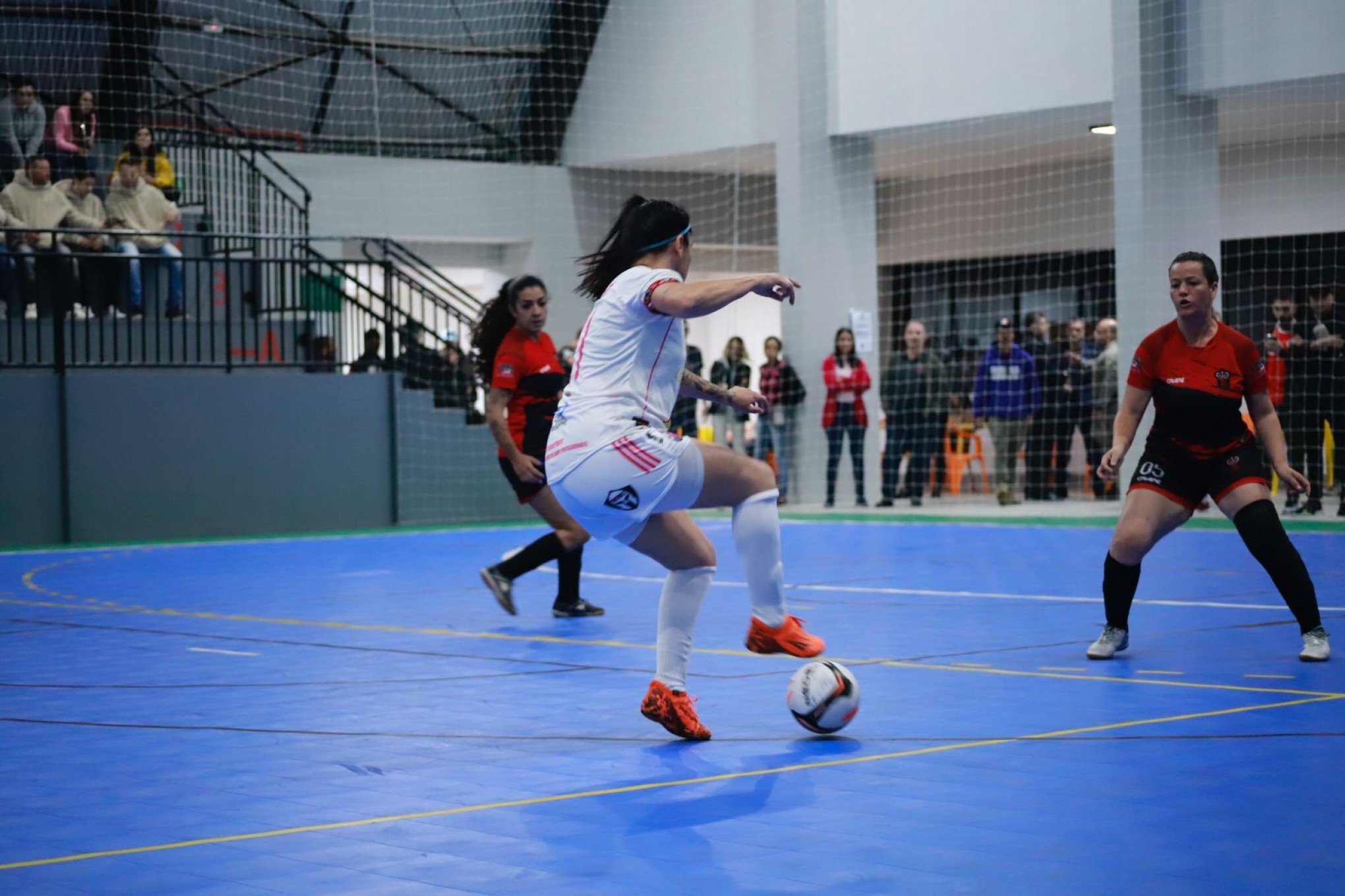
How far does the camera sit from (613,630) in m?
8.96

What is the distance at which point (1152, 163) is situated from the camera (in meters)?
17.3

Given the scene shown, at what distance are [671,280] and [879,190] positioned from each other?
21.0m

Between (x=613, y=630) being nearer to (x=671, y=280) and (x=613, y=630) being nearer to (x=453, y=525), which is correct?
(x=671, y=280)

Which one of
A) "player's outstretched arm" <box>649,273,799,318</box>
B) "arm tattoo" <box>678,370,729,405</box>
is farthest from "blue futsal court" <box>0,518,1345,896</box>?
"player's outstretched arm" <box>649,273,799,318</box>

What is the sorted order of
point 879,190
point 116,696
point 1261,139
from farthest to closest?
point 879,190 < point 1261,139 < point 116,696

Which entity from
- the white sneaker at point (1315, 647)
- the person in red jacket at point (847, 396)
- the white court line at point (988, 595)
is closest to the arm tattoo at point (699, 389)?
the white sneaker at point (1315, 647)

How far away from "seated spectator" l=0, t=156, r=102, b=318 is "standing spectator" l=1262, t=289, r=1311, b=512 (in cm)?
1177

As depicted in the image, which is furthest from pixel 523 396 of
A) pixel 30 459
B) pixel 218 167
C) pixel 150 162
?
pixel 218 167

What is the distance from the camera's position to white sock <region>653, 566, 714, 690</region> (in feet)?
18.6

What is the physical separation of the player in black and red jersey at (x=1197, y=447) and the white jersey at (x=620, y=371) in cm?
253

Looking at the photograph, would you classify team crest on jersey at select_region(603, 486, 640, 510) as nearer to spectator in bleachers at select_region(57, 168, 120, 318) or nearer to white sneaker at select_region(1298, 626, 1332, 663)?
white sneaker at select_region(1298, 626, 1332, 663)

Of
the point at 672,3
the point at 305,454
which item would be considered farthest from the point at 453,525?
the point at 672,3

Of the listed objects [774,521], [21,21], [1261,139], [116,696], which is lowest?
[116,696]

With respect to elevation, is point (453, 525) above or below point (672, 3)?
below
